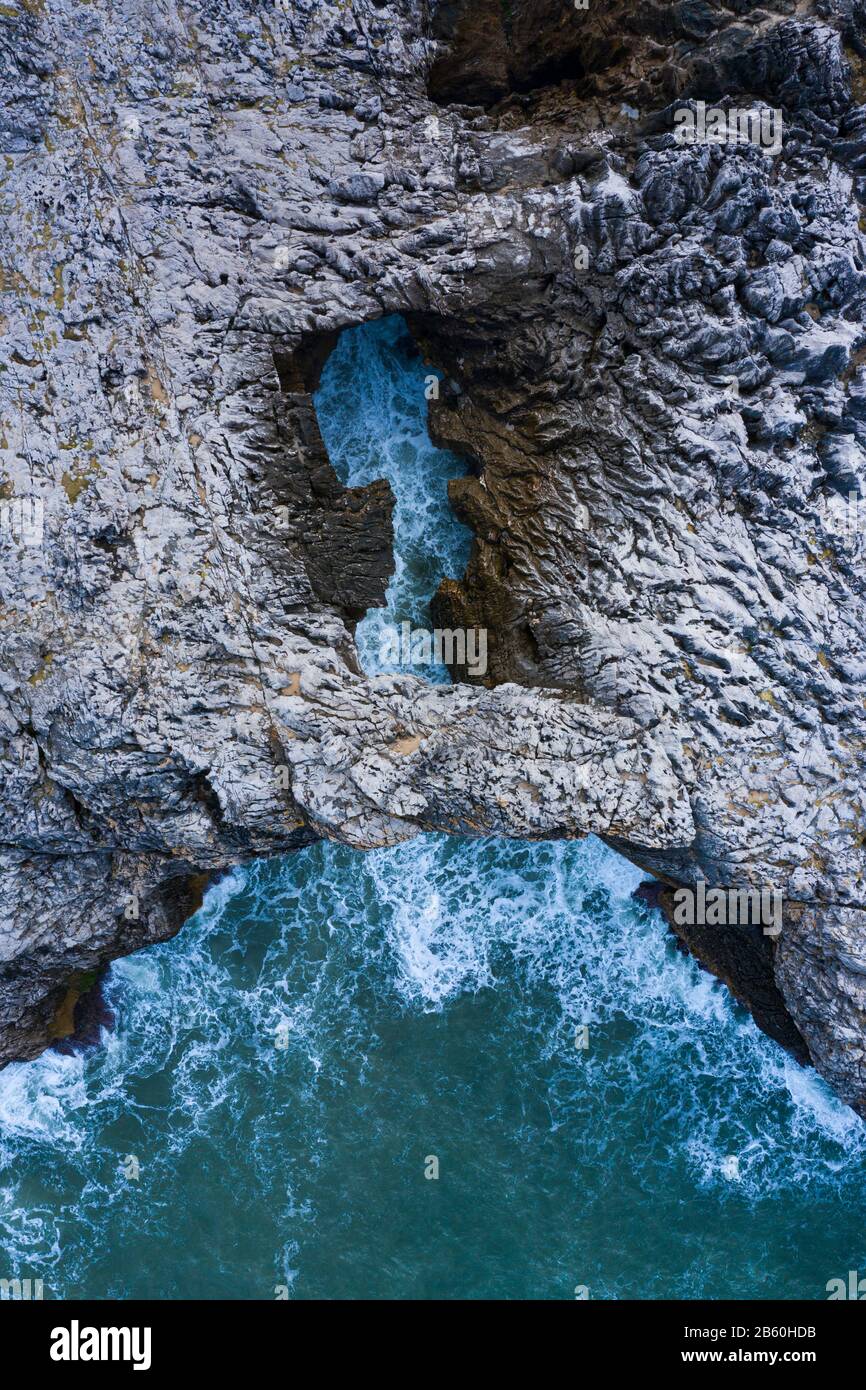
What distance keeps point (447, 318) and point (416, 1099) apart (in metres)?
13.7

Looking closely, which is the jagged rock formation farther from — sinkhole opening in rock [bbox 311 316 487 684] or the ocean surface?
the ocean surface

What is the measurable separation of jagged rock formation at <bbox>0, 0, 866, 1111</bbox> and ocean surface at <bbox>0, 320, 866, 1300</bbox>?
215cm

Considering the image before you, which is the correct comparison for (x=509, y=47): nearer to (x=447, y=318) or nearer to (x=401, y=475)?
(x=447, y=318)

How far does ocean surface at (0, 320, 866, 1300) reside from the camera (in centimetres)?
1443

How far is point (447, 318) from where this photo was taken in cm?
1377

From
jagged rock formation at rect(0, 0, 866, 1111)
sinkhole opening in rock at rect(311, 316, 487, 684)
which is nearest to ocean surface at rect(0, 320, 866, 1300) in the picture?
sinkhole opening in rock at rect(311, 316, 487, 684)

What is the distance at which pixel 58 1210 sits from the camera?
14.8 metres

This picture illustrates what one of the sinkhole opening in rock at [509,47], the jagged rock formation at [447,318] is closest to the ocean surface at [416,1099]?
the jagged rock formation at [447,318]

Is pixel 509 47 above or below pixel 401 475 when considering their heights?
above

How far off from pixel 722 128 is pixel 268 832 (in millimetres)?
13126

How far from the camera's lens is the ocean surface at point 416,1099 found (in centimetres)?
1443

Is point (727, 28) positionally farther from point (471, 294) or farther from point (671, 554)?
point (671, 554)

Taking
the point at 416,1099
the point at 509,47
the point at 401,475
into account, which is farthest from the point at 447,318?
the point at 416,1099

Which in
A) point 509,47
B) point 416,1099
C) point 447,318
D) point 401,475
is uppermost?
point 509,47
